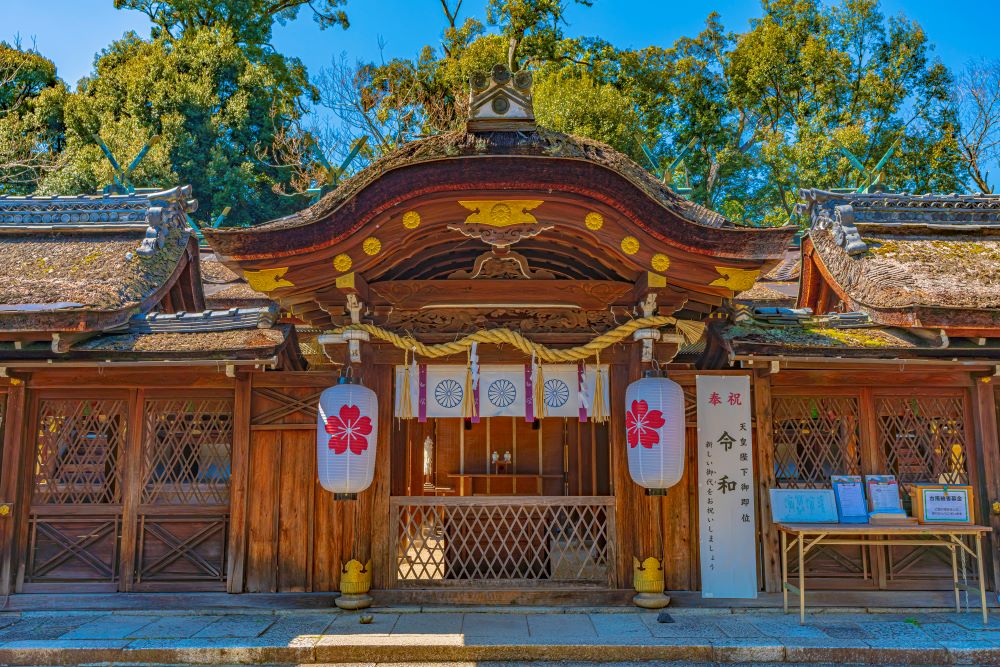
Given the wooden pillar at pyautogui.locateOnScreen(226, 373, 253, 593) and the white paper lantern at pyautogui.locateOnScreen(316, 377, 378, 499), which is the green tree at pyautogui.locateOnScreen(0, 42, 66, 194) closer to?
the wooden pillar at pyautogui.locateOnScreen(226, 373, 253, 593)

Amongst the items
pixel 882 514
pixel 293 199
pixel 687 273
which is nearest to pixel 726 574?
pixel 882 514

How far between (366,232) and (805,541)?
5911mm

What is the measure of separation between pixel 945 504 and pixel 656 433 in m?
3.08

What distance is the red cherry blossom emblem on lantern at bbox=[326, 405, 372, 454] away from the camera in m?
7.17

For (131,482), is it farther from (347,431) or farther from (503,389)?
(503,389)

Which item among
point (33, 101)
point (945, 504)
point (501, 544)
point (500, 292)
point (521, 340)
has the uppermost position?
point (33, 101)

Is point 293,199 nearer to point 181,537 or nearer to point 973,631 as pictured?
point 181,537

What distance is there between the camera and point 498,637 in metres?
6.55

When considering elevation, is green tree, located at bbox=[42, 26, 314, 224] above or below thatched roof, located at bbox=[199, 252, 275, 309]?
above

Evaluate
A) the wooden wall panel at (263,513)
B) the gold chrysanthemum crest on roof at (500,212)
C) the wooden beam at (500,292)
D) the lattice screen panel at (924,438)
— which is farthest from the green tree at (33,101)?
the lattice screen panel at (924,438)

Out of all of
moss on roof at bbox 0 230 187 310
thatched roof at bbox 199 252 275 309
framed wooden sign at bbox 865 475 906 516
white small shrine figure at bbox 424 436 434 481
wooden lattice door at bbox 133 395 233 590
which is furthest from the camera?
thatched roof at bbox 199 252 275 309

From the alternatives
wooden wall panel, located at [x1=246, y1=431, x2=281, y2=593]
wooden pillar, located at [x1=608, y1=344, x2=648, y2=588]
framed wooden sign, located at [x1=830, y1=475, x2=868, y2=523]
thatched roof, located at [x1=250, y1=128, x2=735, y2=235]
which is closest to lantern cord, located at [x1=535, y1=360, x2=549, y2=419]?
wooden pillar, located at [x1=608, y1=344, x2=648, y2=588]

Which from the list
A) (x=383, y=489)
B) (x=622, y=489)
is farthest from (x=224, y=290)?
(x=622, y=489)

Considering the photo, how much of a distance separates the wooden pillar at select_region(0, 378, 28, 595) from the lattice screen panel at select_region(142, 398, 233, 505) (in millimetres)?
1391
